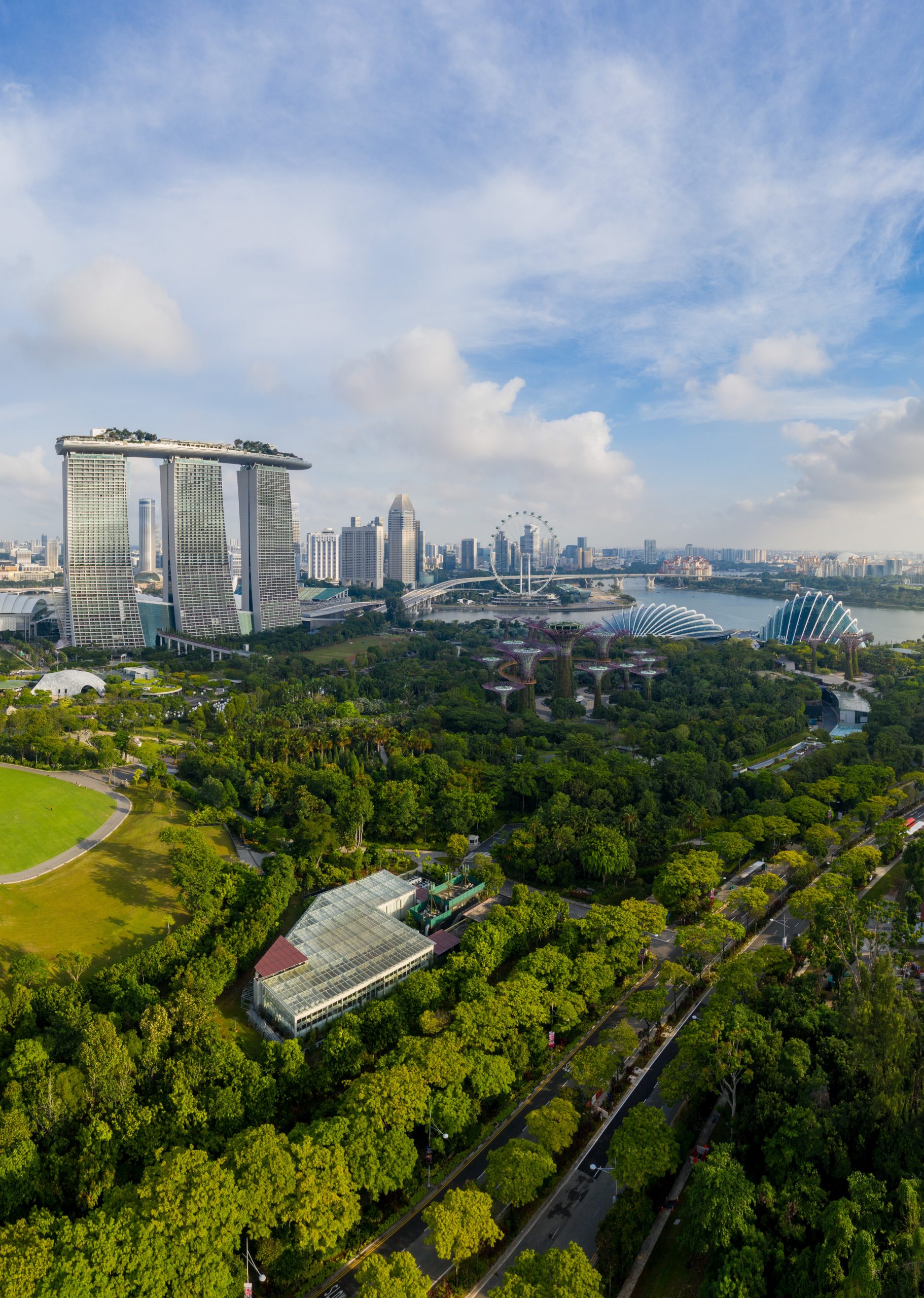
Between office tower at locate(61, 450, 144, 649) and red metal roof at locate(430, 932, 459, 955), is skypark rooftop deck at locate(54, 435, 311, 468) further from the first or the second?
red metal roof at locate(430, 932, 459, 955)

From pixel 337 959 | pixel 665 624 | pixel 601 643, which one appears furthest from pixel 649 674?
pixel 337 959

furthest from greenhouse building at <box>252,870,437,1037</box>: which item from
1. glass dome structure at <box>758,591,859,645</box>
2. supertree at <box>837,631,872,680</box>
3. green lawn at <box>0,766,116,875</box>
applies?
glass dome structure at <box>758,591,859,645</box>

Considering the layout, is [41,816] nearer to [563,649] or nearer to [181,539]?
[563,649]

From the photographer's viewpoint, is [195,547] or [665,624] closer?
[195,547]

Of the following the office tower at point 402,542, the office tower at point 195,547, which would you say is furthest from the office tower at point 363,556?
the office tower at point 195,547

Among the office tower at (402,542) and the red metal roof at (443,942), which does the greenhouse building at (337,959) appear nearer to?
the red metal roof at (443,942)

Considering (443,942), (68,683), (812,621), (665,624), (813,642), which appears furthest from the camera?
(665,624)
